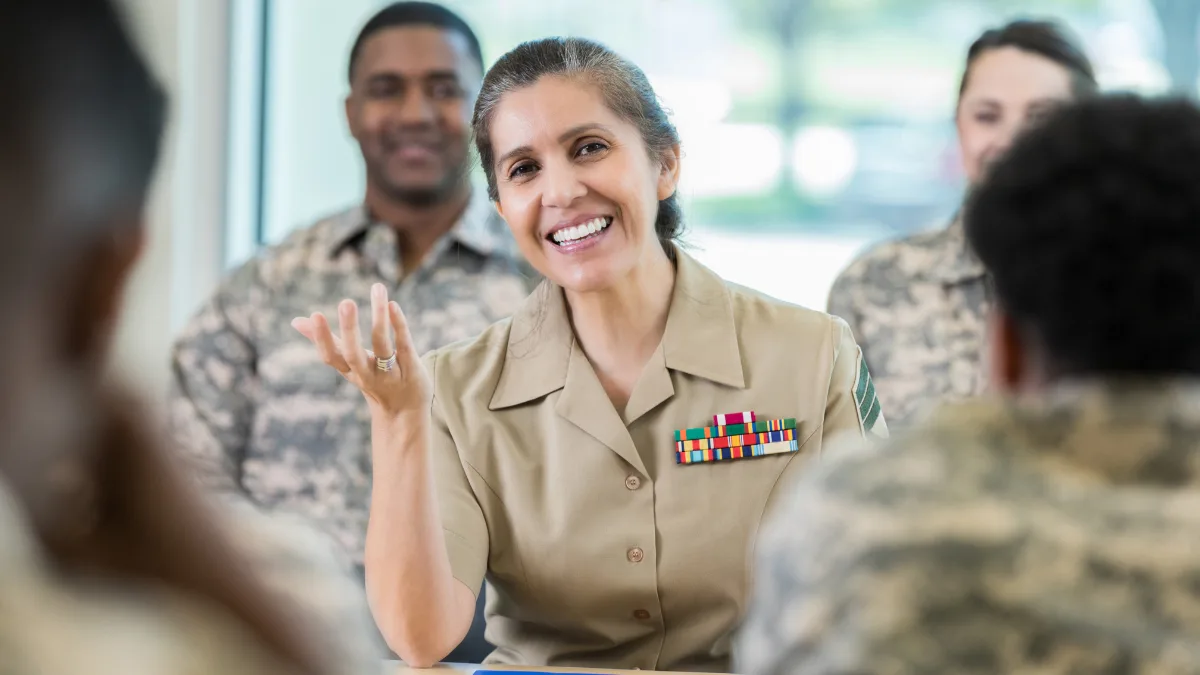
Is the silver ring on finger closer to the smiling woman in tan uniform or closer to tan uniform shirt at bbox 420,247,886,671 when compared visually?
the smiling woman in tan uniform

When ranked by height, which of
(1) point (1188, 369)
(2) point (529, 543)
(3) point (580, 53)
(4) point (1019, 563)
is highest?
(3) point (580, 53)

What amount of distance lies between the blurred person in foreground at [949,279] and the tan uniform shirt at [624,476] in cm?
80

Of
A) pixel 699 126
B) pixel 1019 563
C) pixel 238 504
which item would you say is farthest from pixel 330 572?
pixel 699 126

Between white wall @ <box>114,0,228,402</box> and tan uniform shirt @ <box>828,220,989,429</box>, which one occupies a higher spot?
white wall @ <box>114,0,228,402</box>

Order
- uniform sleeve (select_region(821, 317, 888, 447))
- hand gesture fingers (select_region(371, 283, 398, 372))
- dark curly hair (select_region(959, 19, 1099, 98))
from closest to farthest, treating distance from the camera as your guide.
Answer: hand gesture fingers (select_region(371, 283, 398, 372)) → uniform sleeve (select_region(821, 317, 888, 447)) → dark curly hair (select_region(959, 19, 1099, 98))

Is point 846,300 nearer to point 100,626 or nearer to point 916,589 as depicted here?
point 916,589

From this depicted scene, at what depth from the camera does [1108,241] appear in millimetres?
913

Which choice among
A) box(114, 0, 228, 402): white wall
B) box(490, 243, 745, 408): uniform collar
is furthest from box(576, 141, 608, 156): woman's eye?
box(114, 0, 228, 402): white wall

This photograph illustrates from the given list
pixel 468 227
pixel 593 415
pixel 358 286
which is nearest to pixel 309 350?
pixel 358 286

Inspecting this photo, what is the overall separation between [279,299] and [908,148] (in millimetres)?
2134

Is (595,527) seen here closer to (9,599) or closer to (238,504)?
(238,504)

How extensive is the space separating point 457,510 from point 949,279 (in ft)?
4.76

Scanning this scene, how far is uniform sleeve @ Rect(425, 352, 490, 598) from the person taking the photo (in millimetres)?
1791

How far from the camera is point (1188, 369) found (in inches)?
36.5
